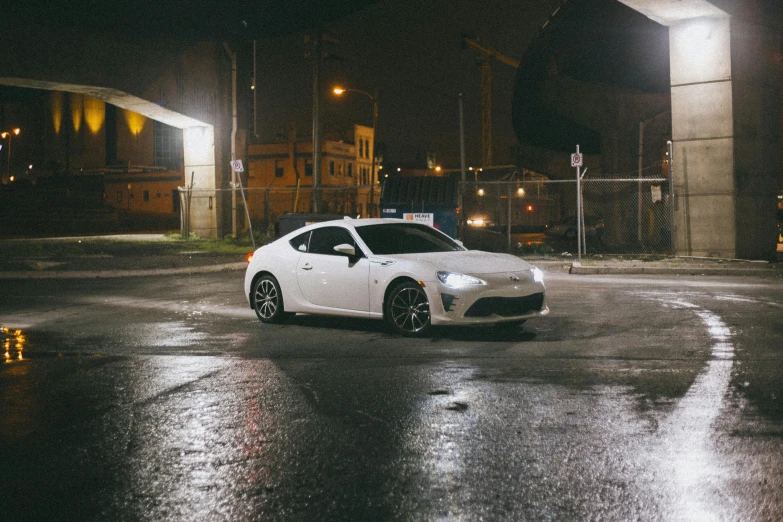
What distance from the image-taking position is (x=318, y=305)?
34.5 feet

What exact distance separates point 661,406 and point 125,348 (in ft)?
19.1

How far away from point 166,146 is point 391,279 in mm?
82380

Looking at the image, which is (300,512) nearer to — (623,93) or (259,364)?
(259,364)

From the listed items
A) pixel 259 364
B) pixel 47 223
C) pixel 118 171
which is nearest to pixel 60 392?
pixel 259 364

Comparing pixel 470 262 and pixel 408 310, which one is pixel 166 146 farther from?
pixel 470 262

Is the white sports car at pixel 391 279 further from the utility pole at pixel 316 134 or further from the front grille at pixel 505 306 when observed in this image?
the utility pole at pixel 316 134

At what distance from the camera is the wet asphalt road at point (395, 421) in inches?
164

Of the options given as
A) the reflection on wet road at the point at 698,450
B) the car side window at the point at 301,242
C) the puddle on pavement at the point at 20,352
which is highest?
the car side window at the point at 301,242

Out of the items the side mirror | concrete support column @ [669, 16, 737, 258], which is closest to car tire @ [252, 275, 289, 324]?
the side mirror

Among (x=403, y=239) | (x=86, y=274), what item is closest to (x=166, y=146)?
(x=86, y=274)

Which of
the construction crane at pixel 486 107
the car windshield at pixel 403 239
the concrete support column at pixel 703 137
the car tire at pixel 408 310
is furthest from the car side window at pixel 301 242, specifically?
the construction crane at pixel 486 107

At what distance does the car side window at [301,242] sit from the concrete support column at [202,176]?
80.5ft

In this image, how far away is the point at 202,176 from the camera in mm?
36375

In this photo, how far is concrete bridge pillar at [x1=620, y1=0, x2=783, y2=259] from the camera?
70.4 feet
